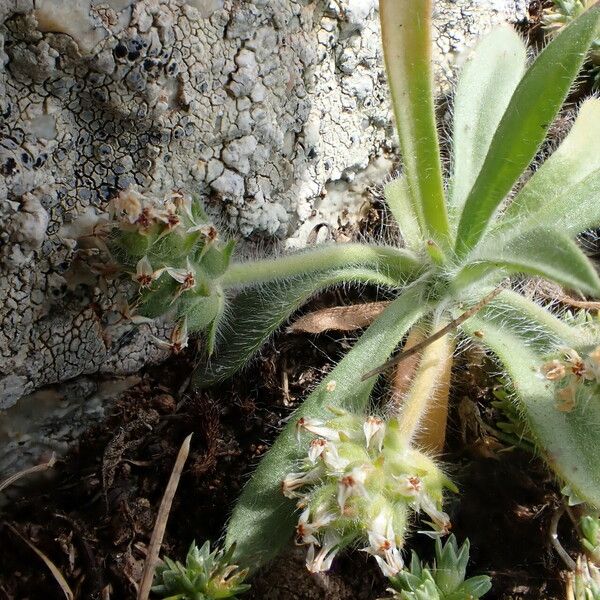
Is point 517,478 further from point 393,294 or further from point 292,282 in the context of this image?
point 292,282

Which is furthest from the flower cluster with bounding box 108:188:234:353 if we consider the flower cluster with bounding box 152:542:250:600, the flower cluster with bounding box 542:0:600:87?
the flower cluster with bounding box 542:0:600:87

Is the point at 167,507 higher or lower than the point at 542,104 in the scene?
lower

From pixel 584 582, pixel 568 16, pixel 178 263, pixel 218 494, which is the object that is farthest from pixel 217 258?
pixel 568 16

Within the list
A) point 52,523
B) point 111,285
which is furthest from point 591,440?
point 52,523

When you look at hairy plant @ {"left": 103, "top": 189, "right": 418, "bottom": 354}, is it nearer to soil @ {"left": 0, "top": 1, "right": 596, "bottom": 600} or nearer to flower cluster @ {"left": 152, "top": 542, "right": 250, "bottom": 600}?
soil @ {"left": 0, "top": 1, "right": 596, "bottom": 600}

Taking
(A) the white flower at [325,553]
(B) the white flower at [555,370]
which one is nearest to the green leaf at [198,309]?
(A) the white flower at [325,553]

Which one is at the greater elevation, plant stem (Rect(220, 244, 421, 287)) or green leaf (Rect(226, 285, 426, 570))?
plant stem (Rect(220, 244, 421, 287))

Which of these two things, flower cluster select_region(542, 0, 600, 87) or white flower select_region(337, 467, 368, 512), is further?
flower cluster select_region(542, 0, 600, 87)
